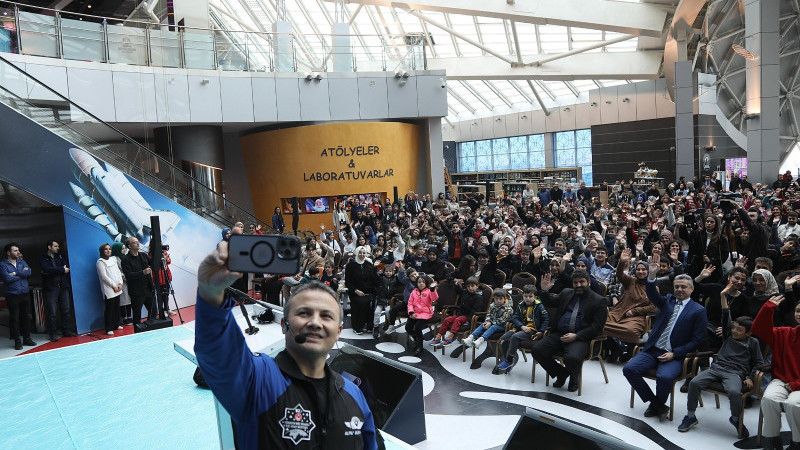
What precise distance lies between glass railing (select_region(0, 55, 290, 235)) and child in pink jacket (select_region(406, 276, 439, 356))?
6.73 m

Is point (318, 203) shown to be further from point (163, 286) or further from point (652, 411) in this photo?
point (652, 411)

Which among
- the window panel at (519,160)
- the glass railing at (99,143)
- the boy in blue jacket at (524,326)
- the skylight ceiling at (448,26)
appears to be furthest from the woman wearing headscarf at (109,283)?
the window panel at (519,160)

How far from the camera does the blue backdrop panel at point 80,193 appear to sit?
10.7 metres

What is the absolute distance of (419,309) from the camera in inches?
373

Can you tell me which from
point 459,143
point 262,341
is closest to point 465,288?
point 262,341

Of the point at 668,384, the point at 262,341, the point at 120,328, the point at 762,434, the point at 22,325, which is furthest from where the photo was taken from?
the point at 120,328

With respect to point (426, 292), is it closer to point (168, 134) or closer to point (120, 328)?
point (120, 328)

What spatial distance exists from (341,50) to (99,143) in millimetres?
11806

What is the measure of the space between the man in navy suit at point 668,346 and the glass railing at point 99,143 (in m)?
10.2

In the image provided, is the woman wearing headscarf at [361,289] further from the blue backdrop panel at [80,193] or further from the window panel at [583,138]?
the window panel at [583,138]

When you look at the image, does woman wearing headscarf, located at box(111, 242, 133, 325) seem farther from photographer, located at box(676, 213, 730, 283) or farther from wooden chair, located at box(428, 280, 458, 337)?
photographer, located at box(676, 213, 730, 283)

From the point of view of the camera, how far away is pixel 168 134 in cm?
2080

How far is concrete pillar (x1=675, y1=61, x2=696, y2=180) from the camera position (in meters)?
22.2

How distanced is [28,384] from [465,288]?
559 cm
